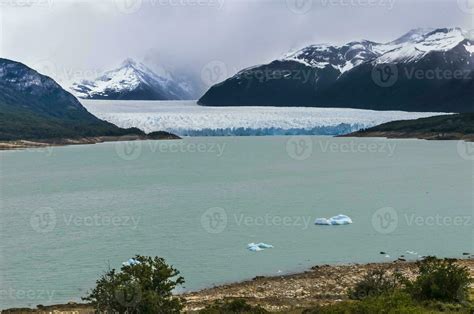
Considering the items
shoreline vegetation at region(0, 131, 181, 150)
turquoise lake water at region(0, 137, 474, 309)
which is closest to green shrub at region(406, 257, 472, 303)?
turquoise lake water at region(0, 137, 474, 309)

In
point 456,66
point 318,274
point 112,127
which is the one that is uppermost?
point 456,66

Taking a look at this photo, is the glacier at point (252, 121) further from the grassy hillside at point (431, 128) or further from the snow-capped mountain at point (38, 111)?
the snow-capped mountain at point (38, 111)

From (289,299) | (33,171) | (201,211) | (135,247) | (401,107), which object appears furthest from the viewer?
(401,107)

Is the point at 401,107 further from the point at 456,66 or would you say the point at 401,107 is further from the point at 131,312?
the point at 131,312

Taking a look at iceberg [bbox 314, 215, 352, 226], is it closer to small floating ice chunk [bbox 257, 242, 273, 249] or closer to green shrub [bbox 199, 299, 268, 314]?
small floating ice chunk [bbox 257, 242, 273, 249]

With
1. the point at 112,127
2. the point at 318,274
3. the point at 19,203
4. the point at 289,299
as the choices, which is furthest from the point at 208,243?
the point at 112,127

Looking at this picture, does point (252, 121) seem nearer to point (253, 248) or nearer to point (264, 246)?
point (264, 246)
